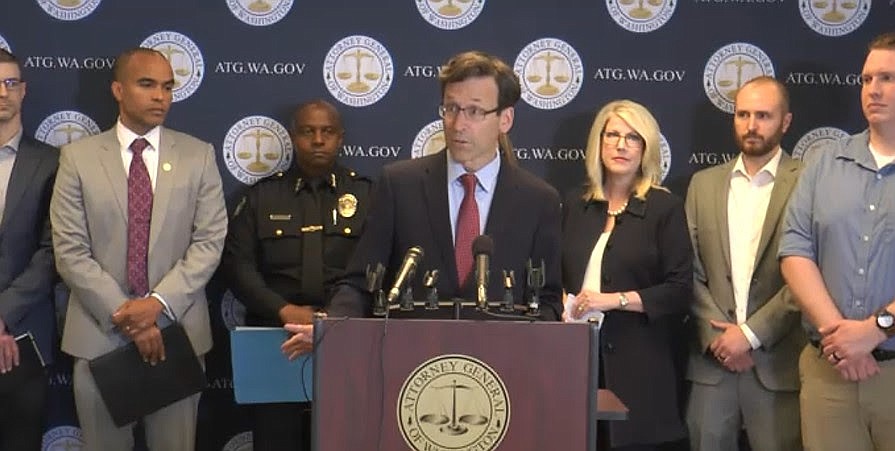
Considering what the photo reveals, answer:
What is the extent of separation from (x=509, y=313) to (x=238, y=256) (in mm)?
2049

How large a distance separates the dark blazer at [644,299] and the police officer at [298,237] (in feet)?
3.10

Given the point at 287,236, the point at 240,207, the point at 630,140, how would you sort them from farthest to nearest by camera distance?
the point at 240,207, the point at 287,236, the point at 630,140

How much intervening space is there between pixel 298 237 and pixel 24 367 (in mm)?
1160

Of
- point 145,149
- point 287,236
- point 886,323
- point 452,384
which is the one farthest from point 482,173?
point 145,149

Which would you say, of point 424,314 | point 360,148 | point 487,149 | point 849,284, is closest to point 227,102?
point 360,148

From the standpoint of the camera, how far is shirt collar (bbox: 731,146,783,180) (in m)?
4.29

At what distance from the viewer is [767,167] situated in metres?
4.29

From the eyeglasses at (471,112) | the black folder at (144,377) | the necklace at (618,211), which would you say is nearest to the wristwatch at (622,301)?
the necklace at (618,211)

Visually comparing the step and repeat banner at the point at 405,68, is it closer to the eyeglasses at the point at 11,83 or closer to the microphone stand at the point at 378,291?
the eyeglasses at the point at 11,83

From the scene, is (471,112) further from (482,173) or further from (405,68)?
(405,68)

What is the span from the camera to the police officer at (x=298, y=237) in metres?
4.40

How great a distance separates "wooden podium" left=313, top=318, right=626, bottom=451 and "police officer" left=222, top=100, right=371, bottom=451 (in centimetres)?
181

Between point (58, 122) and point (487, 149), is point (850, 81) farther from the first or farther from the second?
point (58, 122)

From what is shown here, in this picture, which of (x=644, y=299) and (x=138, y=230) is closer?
(x=644, y=299)
